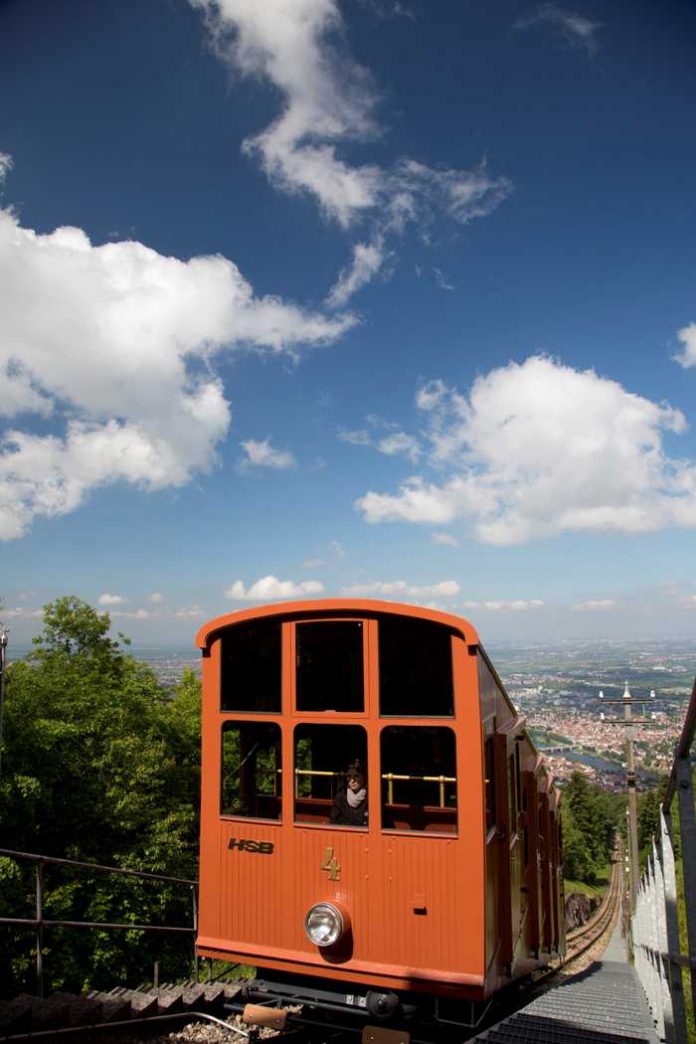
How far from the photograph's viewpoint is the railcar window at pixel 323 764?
5934 millimetres

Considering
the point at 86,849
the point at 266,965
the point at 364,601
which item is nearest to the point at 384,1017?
the point at 266,965

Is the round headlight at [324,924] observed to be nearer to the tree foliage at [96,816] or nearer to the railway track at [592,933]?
the tree foliage at [96,816]

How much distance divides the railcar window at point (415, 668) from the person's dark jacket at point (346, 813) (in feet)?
2.79

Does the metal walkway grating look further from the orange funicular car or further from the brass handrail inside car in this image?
the brass handrail inside car

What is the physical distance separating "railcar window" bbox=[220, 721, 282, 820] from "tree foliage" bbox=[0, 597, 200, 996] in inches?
342

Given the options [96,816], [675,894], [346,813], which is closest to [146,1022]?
[346,813]

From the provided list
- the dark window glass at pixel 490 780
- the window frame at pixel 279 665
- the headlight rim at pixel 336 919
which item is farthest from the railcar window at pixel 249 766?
the dark window glass at pixel 490 780

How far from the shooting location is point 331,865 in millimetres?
5543

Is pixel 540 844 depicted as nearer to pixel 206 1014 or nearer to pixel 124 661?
pixel 206 1014

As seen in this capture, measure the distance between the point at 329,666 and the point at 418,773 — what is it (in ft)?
3.91

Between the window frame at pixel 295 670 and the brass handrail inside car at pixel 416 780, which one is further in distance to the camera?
the window frame at pixel 295 670

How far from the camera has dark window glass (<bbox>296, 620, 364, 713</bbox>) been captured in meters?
5.86

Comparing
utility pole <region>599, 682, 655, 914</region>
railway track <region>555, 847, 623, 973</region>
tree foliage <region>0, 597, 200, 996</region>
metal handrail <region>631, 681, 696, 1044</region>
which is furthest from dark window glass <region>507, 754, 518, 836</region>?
utility pole <region>599, 682, 655, 914</region>

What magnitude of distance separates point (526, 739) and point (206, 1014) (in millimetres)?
4846
